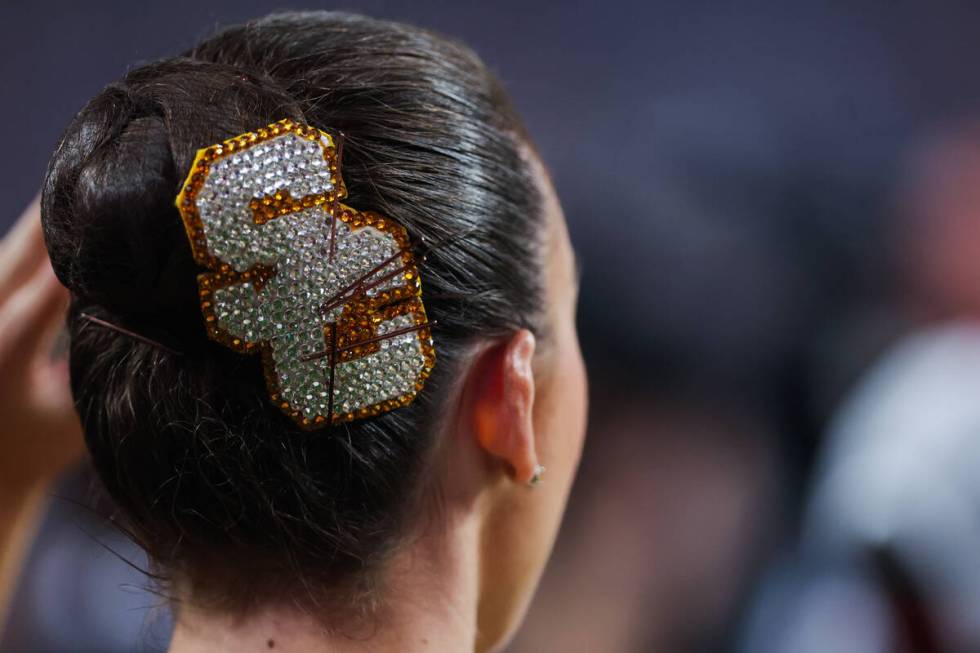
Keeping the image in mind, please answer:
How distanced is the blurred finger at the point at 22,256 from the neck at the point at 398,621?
1.16 ft

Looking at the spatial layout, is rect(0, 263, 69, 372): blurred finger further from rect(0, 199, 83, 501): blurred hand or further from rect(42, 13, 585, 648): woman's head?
rect(42, 13, 585, 648): woman's head

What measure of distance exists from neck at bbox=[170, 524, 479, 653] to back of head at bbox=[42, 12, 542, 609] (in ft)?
0.06

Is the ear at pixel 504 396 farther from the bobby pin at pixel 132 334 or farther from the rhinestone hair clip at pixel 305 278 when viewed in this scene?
the bobby pin at pixel 132 334

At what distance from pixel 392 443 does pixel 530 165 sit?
23cm

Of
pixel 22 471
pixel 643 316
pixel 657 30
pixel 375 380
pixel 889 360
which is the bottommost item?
pixel 889 360

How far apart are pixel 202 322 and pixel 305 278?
0.22 feet

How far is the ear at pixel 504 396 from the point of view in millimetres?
655

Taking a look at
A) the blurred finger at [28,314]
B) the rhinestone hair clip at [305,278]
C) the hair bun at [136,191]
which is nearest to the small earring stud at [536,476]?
the rhinestone hair clip at [305,278]

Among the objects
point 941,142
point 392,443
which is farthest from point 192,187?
point 941,142

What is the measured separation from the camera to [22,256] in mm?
855

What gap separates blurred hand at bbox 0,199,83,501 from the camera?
0.85 m

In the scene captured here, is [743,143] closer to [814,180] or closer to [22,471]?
[814,180]

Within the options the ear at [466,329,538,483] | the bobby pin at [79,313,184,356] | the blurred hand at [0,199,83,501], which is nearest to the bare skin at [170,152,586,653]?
the ear at [466,329,538,483]

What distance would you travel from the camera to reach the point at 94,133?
601 mm
